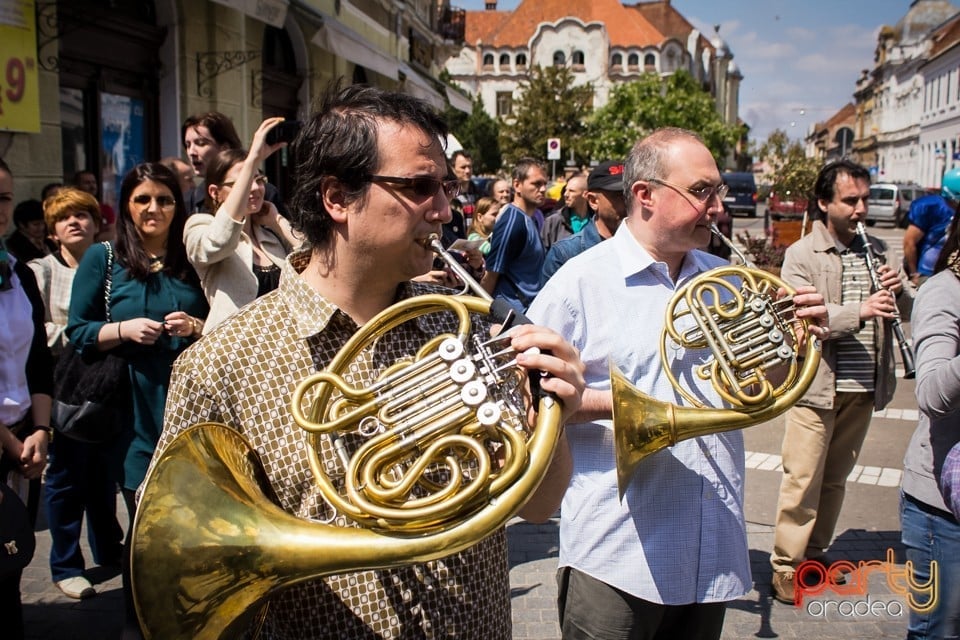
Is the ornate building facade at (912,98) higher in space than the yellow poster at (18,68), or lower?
higher

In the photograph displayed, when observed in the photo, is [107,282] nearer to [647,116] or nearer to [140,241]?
[140,241]

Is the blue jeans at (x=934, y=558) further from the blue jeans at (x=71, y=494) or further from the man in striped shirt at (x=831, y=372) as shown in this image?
the blue jeans at (x=71, y=494)

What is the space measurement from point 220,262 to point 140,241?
0.34 meters

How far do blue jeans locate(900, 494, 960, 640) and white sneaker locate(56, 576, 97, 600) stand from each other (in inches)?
145

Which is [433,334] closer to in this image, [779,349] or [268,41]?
[779,349]

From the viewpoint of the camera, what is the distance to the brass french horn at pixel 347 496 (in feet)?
4.49

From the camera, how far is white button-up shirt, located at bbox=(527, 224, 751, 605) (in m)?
2.41

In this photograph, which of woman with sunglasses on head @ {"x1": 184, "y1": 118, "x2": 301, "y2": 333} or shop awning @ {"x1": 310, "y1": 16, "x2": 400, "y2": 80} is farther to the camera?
shop awning @ {"x1": 310, "y1": 16, "x2": 400, "y2": 80}

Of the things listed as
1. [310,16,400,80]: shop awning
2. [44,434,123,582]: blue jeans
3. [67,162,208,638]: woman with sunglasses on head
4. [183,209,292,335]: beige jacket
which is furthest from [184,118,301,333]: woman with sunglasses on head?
[310,16,400,80]: shop awning

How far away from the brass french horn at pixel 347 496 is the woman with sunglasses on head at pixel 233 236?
6.20ft

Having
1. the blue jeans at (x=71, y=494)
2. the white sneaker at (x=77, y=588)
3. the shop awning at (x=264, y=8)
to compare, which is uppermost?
the shop awning at (x=264, y=8)

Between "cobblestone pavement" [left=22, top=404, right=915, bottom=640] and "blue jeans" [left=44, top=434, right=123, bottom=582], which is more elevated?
"blue jeans" [left=44, top=434, right=123, bottom=582]

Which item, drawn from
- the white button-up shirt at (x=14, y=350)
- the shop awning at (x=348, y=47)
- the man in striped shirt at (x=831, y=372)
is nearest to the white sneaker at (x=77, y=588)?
the white button-up shirt at (x=14, y=350)

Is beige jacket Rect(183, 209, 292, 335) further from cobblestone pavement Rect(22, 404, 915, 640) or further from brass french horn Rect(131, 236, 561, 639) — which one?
brass french horn Rect(131, 236, 561, 639)
